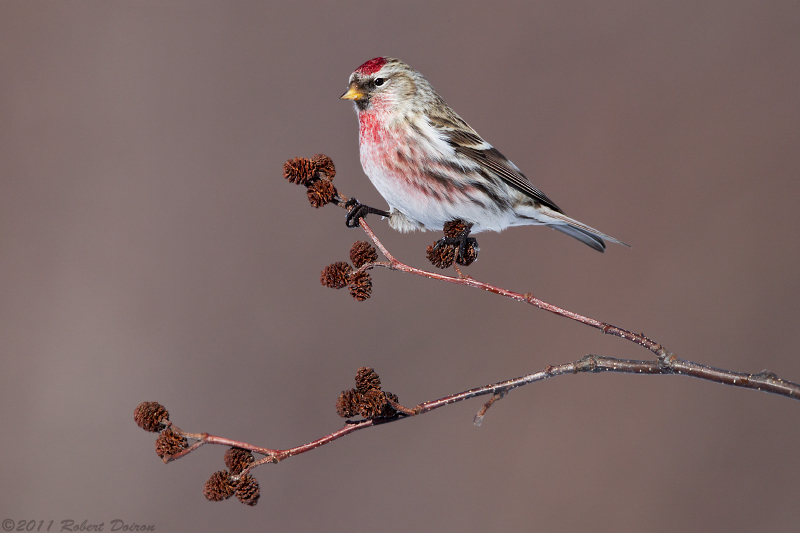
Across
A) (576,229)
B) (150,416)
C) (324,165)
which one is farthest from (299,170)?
(576,229)

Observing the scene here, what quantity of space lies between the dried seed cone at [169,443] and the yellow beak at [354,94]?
1.97ft

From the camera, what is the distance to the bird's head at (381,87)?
1.01m

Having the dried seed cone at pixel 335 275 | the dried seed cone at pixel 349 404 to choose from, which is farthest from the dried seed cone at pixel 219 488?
the dried seed cone at pixel 335 275

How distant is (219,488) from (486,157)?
70 cm

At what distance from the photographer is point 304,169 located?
0.82 meters

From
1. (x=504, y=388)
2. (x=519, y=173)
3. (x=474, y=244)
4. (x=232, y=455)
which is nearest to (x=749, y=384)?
(x=504, y=388)

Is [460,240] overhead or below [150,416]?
overhead

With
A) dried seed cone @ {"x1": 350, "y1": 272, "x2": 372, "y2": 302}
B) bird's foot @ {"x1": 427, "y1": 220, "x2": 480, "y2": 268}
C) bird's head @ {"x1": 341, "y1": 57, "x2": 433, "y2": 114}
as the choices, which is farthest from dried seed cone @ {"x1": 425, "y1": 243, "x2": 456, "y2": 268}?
bird's head @ {"x1": 341, "y1": 57, "x2": 433, "y2": 114}

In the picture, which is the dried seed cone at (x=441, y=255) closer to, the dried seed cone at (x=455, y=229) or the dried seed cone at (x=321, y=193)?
the dried seed cone at (x=455, y=229)

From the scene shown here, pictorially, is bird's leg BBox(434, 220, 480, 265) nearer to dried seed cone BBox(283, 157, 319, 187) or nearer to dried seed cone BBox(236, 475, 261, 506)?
dried seed cone BBox(283, 157, 319, 187)

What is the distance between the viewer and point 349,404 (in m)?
0.70

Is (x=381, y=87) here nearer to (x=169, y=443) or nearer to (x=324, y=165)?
(x=324, y=165)

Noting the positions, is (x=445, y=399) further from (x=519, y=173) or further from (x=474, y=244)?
(x=519, y=173)

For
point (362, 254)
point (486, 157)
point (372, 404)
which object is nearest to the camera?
point (372, 404)
